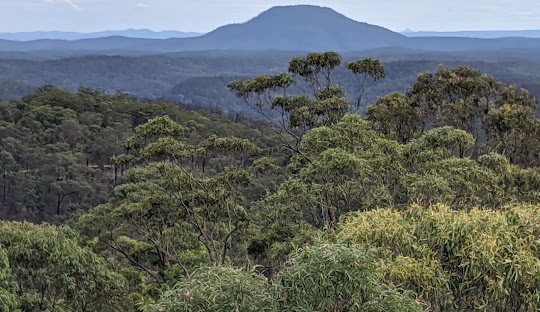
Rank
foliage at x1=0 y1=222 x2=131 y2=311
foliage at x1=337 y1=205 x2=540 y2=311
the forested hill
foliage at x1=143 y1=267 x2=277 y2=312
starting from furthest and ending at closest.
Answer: the forested hill, foliage at x1=0 y1=222 x2=131 y2=311, foliage at x1=337 y1=205 x2=540 y2=311, foliage at x1=143 y1=267 x2=277 y2=312

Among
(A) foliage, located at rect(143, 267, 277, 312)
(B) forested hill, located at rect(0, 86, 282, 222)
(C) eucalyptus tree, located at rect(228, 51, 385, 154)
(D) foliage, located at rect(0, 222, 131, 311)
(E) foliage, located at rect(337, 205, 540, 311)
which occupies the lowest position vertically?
(B) forested hill, located at rect(0, 86, 282, 222)

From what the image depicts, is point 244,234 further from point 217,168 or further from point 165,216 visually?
point 217,168

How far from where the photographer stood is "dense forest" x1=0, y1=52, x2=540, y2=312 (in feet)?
14.1

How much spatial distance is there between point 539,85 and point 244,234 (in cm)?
11634

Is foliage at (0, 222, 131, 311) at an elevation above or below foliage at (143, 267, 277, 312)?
below

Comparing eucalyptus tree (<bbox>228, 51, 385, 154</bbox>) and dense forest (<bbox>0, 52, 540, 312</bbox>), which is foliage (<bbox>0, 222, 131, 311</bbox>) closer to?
dense forest (<bbox>0, 52, 540, 312</bbox>)

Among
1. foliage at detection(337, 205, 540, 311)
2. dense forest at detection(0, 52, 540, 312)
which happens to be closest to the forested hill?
dense forest at detection(0, 52, 540, 312)

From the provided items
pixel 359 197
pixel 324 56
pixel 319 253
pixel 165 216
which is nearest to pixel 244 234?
pixel 165 216

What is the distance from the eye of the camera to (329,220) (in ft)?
40.9

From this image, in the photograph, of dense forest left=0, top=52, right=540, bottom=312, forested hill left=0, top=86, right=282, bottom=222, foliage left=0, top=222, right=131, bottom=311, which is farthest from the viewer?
forested hill left=0, top=86, right=282, bottom=222

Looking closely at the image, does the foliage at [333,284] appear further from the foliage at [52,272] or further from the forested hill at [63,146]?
the forested hill at [63,146]

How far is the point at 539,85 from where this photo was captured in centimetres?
11300

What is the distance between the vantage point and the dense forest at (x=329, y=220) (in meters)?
4.29

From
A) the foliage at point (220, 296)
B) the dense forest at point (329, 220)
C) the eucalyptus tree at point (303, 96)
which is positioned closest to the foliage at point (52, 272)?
the dense forest at point (329, 220)
